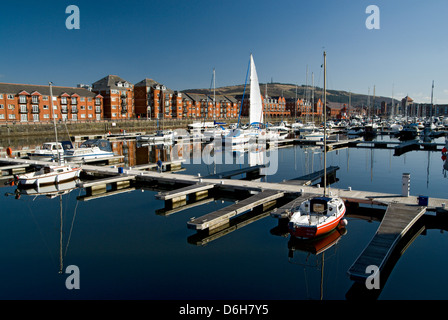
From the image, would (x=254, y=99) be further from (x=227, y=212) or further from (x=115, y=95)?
(x=115, y=95)

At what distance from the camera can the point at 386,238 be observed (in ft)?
47.6

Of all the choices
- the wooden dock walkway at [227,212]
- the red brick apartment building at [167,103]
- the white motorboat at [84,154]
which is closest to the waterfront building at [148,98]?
the red brick apartment building at [167,103]

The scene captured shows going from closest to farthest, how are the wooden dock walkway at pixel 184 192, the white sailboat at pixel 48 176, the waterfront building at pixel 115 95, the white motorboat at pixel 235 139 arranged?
the wooden dock walkway at pixel 184 192 < the white sailboat at pixel 48 176 < the white motorboat at pixel 235 139 < the waterfront building at pixel 115 95

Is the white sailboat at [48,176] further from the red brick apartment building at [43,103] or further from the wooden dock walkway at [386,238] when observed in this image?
the red brick apartment building at [43,103]

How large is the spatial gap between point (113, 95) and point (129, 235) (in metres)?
89.9

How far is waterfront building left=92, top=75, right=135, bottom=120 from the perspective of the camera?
10044 centimetres

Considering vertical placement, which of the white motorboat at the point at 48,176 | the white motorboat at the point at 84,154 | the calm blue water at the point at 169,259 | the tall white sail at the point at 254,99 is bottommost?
the calm blue water at the point at 169,259

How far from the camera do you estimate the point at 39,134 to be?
2832 inches

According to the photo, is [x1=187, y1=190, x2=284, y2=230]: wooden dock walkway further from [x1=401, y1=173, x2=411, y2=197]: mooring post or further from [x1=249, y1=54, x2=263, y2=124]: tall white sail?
[x1=249, y1=54, x2=263, y2=124]: tall white sail

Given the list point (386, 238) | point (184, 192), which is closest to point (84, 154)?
point (184, 192)

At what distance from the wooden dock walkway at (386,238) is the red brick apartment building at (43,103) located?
73348 mm

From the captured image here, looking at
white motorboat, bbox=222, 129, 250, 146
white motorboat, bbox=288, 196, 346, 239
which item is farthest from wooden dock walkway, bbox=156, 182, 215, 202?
white motorboat, bbox=222, 129, 250, 146

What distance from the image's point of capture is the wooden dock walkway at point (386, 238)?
39.7 ft

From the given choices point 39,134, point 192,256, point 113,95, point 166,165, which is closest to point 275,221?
point 192,256
